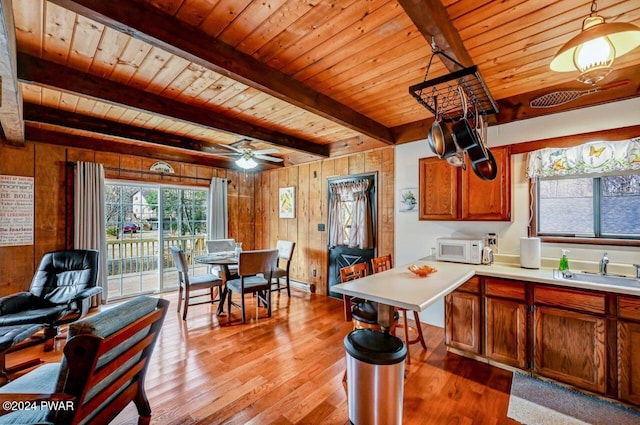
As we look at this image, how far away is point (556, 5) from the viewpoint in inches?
60.7

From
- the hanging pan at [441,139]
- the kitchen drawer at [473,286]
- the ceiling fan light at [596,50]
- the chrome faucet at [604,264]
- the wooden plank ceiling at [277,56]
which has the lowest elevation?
the kitchen drawer at [473,286]

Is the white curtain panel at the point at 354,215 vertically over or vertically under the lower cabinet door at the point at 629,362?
over

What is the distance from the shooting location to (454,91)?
240 centimetres

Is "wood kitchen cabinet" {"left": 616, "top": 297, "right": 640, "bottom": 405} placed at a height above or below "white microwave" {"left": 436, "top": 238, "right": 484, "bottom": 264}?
below

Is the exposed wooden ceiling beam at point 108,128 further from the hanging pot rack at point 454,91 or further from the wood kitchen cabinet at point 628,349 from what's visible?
the wood kitchen cabinet at point 628,349

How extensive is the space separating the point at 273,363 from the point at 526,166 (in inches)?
126

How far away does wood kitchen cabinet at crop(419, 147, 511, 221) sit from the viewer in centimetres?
268

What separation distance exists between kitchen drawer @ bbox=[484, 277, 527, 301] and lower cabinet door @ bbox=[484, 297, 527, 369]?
0.16 feet

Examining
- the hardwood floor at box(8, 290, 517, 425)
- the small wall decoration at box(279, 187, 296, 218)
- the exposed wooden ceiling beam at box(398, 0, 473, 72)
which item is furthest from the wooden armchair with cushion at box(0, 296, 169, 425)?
the small wall decoration at box(279, 187, 296, 218)

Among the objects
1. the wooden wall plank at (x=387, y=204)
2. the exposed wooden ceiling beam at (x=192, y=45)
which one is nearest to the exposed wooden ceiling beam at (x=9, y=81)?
the exposed wooden ceiling beam at (x=192, y=45)

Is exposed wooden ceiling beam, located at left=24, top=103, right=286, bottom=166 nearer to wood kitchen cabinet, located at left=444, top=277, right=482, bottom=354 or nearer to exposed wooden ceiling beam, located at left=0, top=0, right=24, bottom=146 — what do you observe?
exposed wooden ceiling beam, located at left=0, top=0, right=24, bottom=146

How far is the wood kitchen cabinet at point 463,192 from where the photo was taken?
268 cm

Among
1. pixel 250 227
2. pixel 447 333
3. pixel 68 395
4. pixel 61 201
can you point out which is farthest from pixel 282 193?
pixel 68 395

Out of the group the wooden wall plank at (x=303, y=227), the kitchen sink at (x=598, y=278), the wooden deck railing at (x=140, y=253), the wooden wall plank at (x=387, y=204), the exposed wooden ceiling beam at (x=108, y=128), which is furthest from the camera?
the wooden wall plank at (x=303, y=227)
